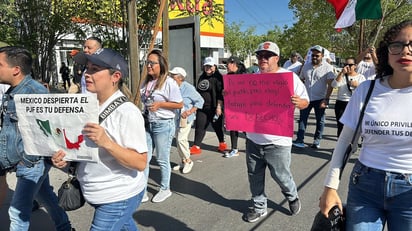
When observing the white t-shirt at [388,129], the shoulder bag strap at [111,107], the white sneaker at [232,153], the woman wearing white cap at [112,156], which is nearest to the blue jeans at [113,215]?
the woman wearing white cap at [112,156]

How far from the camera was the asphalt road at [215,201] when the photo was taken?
3617mm

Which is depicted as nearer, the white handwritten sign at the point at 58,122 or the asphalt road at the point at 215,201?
the white handwritten sign at the point at 58,122

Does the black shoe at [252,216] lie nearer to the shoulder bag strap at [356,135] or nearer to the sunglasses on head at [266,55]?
the sunglasses on head at [266,55]

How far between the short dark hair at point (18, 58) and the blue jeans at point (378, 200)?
8.41ft

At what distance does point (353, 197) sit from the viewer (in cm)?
193

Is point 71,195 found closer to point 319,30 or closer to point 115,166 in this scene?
point 115,166

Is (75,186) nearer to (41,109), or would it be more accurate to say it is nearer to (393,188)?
(41,109)

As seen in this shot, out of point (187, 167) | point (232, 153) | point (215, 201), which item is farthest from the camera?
point (232, 153)

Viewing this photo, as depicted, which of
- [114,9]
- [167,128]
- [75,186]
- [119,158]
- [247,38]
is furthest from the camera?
[247,38]

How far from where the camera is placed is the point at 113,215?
2.08m

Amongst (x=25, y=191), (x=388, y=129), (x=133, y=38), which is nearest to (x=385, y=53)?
(x=388, y=129)

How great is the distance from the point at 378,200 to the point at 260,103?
68.7 inches

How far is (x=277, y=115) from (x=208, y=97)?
10.6 ft

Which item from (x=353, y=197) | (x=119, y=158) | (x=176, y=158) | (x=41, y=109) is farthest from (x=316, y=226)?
(x=176, y=158)
